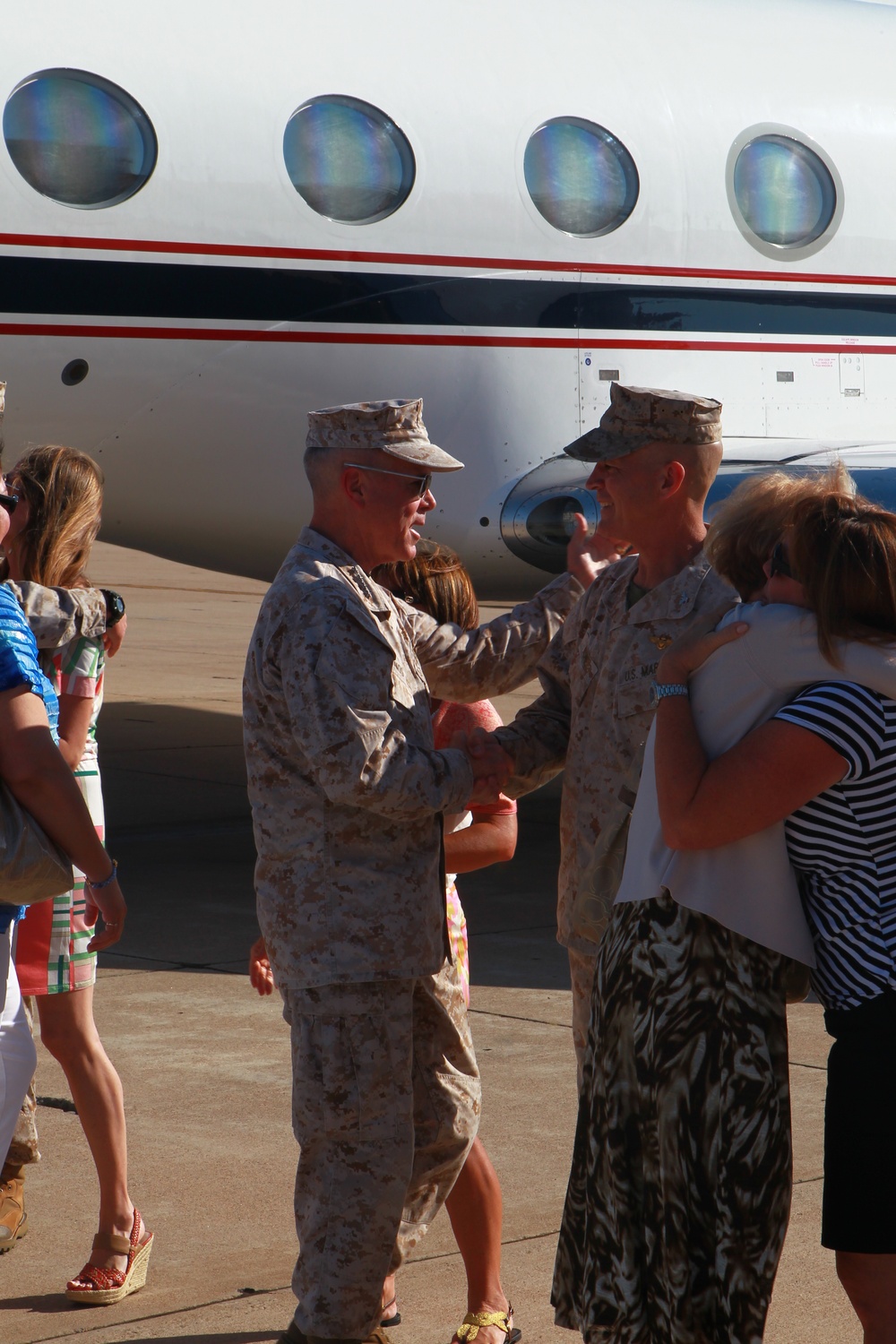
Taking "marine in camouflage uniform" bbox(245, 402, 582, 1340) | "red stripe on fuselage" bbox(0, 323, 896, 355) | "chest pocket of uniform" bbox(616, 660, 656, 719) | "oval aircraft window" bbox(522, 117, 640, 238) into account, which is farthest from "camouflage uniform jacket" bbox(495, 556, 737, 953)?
"oval aircraft window" bbox(522, 117, 640, 238)

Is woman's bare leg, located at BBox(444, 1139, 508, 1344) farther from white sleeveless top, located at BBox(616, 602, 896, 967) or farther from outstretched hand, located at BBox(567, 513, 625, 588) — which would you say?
outstretched hand, located at BBox(567, 513, 625, 588)

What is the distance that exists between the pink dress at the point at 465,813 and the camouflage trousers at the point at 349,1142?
0.41 metres

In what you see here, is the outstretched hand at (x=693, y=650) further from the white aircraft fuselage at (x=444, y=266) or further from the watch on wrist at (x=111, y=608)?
the white aircraft fuselage at (x=444, y=266)

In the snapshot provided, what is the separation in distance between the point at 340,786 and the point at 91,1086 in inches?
49.5

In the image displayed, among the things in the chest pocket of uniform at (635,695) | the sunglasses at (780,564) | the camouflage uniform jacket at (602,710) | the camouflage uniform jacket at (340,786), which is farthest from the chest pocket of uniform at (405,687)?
Result: the sunglasses at (780,564)

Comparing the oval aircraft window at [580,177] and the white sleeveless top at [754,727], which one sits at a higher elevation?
the oval aircraft window at [580,177]

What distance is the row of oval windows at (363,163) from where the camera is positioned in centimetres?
675

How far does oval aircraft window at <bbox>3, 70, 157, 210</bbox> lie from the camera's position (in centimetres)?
670

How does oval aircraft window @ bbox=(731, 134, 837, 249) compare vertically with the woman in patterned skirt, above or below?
above

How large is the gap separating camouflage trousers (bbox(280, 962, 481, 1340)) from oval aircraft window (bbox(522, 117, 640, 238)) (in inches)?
221

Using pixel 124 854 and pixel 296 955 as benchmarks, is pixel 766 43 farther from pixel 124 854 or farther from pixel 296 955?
pixel 296 955

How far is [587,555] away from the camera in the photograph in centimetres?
369

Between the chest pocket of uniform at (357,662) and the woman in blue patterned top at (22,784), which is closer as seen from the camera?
the woman in blue patterned top at (22,784)

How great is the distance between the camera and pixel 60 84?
674cm
